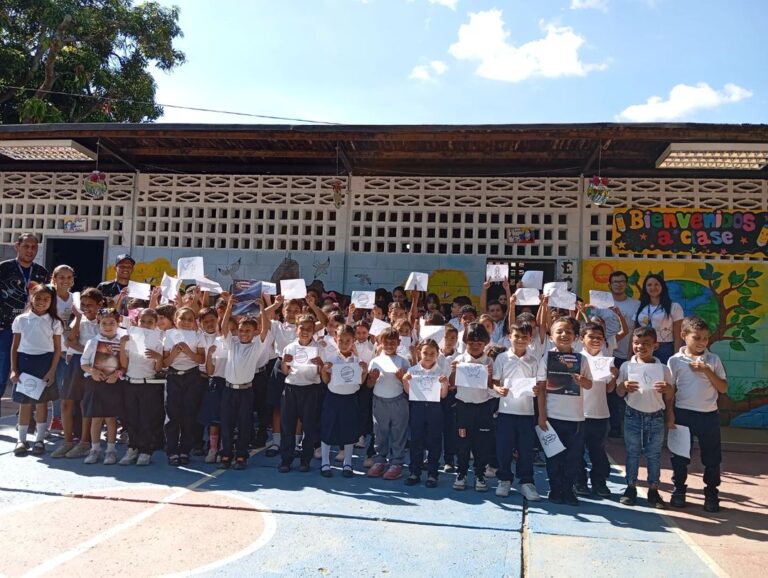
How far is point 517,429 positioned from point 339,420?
1.52m

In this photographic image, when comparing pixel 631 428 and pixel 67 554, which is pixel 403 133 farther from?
pixel 67 554

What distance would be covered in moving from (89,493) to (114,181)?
6.53 meters

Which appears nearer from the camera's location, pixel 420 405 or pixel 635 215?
pixel 420 405

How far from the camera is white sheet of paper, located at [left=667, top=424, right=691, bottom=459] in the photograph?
4805 mm

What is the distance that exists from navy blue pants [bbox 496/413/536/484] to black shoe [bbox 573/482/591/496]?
1.36ft

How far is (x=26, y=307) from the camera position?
624cm

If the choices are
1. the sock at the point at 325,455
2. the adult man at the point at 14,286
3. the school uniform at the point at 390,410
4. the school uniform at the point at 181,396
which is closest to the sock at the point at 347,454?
the sock at the point at 325,455

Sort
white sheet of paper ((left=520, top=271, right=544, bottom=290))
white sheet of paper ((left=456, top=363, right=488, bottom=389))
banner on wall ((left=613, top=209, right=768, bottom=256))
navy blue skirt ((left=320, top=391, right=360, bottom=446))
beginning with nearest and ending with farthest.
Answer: white sheet of paper ((left=456, top=363, right=488, bottom=389))
navy blue skirt ((left=320, top=391, right=360, bottom=446))
white sheet of paper ((left=520, top=271, right=544, bottom=290))
banner on wall ((left=613, top=209, right=768, bottom=256))

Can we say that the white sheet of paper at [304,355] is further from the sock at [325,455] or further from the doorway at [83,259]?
the doorway at [83,259]

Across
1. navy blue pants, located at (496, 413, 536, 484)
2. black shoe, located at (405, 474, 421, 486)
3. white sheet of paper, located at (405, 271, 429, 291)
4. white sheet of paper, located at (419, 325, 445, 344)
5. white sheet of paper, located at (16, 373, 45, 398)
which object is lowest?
black shoe, located at (405, 474, 421, 486)

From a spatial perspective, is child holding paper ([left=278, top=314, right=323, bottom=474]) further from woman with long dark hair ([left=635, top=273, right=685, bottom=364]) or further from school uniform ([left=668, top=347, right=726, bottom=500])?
woman with long dark hair ([left=635, top=273, right=685, bottom=364])

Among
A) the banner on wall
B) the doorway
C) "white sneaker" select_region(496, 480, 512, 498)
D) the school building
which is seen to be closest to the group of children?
"white sneaker" select_region(496, 480, 512, 498)

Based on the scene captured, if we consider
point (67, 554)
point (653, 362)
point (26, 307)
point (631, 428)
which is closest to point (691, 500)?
point (631, 428)

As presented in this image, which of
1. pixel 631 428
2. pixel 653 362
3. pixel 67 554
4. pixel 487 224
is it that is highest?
pixel 487 224
